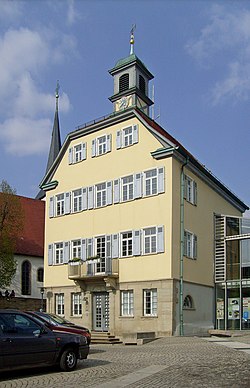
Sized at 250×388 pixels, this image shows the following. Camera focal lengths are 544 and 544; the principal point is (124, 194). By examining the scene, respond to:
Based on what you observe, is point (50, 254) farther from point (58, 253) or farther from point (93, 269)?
point (93, 269)

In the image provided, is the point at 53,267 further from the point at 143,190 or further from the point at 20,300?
the point at 20,300

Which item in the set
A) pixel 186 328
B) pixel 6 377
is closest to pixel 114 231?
pixel 186 328

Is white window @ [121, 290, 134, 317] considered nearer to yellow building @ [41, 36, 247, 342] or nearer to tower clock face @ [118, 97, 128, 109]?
yellow building @ [41, 36, 247, 342]

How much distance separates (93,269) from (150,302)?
13.2ft

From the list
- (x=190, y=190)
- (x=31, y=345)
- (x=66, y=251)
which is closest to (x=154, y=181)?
(x=190, y=190)

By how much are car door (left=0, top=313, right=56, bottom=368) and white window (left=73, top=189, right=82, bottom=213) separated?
65.8 ft

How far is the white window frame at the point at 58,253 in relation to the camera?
33.2 meters

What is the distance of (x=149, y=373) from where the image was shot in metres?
12.8

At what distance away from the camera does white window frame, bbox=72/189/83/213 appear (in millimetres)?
32625

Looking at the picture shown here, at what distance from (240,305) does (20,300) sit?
73.6 feet

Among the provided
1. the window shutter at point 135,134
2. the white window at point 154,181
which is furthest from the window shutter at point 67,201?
the white window at point 154,181

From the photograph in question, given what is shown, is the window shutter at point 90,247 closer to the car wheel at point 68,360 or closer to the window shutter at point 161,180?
the window shutter at point 161,180

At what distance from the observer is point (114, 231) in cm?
3002

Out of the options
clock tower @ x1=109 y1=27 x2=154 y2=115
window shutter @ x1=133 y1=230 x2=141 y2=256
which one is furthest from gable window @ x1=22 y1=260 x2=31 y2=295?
window shutter @ x1=133 y1=230 x2=141 y2=256
